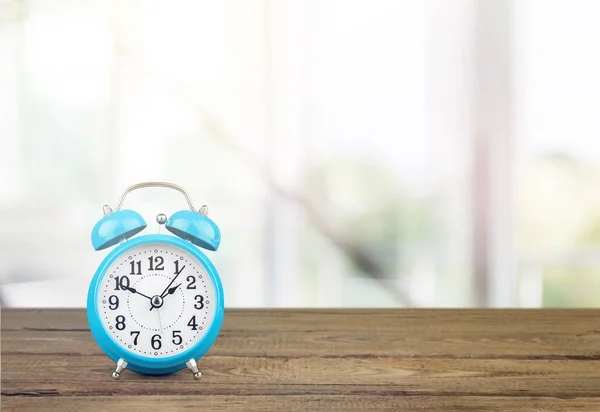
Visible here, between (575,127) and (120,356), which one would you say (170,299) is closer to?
(120,356)

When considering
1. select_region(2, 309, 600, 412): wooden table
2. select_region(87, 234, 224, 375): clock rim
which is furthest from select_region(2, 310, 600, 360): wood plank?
select_region(87, 234, 224, 375): clock rim

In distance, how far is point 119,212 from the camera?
114cm

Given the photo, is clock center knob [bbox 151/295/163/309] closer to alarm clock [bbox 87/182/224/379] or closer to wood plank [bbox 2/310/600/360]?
alarm clock [bbox 87/182/224/379]

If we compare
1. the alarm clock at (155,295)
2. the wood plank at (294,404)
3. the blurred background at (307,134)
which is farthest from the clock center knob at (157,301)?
the blurred background at (307,134)

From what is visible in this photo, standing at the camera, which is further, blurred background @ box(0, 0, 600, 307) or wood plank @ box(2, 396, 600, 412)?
blurred background @ box(0, 0, 600, 307)

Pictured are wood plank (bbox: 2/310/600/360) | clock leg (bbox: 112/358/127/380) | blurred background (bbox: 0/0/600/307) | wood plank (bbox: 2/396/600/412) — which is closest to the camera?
wood plank (bbox: 2/396/600/412)

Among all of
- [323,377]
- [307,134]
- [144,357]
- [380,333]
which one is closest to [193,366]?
[144,357]

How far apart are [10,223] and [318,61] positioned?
146 cm

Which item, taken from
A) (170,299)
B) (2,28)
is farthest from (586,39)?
(170,299)

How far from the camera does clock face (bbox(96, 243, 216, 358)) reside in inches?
44.4

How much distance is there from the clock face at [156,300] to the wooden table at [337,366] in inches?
2.0

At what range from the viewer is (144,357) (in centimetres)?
111

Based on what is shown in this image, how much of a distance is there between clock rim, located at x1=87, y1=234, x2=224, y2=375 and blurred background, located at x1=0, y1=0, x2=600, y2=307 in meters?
2.27

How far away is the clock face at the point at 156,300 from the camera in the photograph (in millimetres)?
1127
